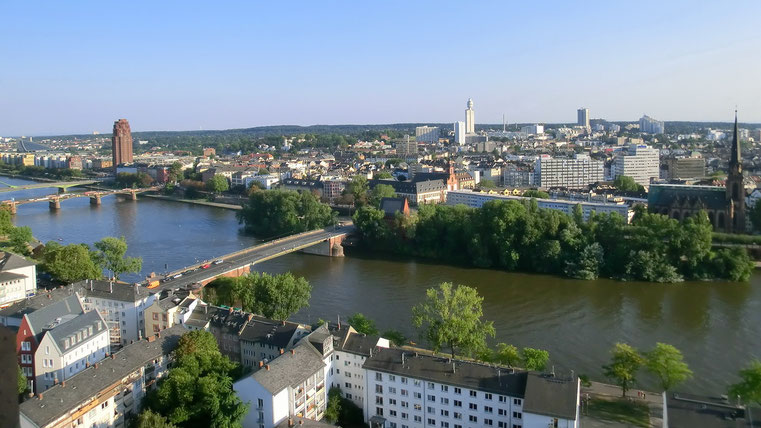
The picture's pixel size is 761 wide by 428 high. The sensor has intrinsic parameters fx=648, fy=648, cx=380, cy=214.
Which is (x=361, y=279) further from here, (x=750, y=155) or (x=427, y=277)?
(x=750, y=155)

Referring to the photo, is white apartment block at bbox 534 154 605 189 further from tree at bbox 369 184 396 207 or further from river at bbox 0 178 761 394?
river at bbox 0 178 761 394

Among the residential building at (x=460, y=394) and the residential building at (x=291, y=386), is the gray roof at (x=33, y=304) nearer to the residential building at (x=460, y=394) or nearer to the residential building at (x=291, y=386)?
the residential building at (x=291, y=386)

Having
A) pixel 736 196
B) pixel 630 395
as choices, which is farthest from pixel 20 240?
pixel 736 196

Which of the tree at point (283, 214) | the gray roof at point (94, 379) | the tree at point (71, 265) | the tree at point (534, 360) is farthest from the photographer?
the tree at point (283, 214)

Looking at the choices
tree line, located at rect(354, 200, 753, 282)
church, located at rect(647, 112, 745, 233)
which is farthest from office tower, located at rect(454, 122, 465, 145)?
tree line, located at rect(354, 200, 753, 282)

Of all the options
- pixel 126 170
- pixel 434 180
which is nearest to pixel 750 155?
pixel 434 180

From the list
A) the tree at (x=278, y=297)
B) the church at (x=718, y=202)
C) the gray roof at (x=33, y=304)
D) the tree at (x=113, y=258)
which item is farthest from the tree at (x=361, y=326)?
the church at (x=718, y=202)
